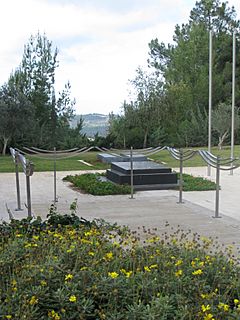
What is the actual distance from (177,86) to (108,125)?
4852mm

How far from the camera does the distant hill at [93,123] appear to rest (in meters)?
23.5

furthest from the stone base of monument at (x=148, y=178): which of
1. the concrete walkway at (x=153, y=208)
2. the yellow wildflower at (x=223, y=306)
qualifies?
the yellow wildflower at (x=223, y=306)

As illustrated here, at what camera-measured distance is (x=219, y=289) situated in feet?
10.3

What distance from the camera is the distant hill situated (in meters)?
23.5

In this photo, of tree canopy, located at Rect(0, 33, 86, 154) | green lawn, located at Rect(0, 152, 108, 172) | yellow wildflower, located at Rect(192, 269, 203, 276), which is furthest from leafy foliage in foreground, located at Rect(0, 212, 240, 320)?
tree canopy, located at Rect(0, 33, 86, 154)

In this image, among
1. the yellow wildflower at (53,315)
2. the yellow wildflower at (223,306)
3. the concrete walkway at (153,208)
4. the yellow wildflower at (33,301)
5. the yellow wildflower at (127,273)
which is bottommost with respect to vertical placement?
the concrete walkway at (153,208)

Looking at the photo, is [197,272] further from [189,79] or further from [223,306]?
[189,79]

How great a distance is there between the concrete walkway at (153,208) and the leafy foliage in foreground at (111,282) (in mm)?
2190

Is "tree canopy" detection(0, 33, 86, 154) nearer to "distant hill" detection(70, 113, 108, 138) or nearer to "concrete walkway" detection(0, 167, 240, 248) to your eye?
"distant hill" detection(70, 113, 108, 138)

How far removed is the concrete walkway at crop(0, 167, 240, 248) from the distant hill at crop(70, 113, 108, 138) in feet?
41.3

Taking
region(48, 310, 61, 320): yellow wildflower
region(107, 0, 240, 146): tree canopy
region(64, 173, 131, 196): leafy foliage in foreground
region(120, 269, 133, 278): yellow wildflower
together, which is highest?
region(107, 0, 240, 146): tree canopy

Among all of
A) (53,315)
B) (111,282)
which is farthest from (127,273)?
(53,315)

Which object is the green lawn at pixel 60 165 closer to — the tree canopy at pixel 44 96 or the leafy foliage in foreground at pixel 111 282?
the tree canopy at pixel 44 96

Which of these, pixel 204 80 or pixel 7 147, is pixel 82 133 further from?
pixel 204 80
